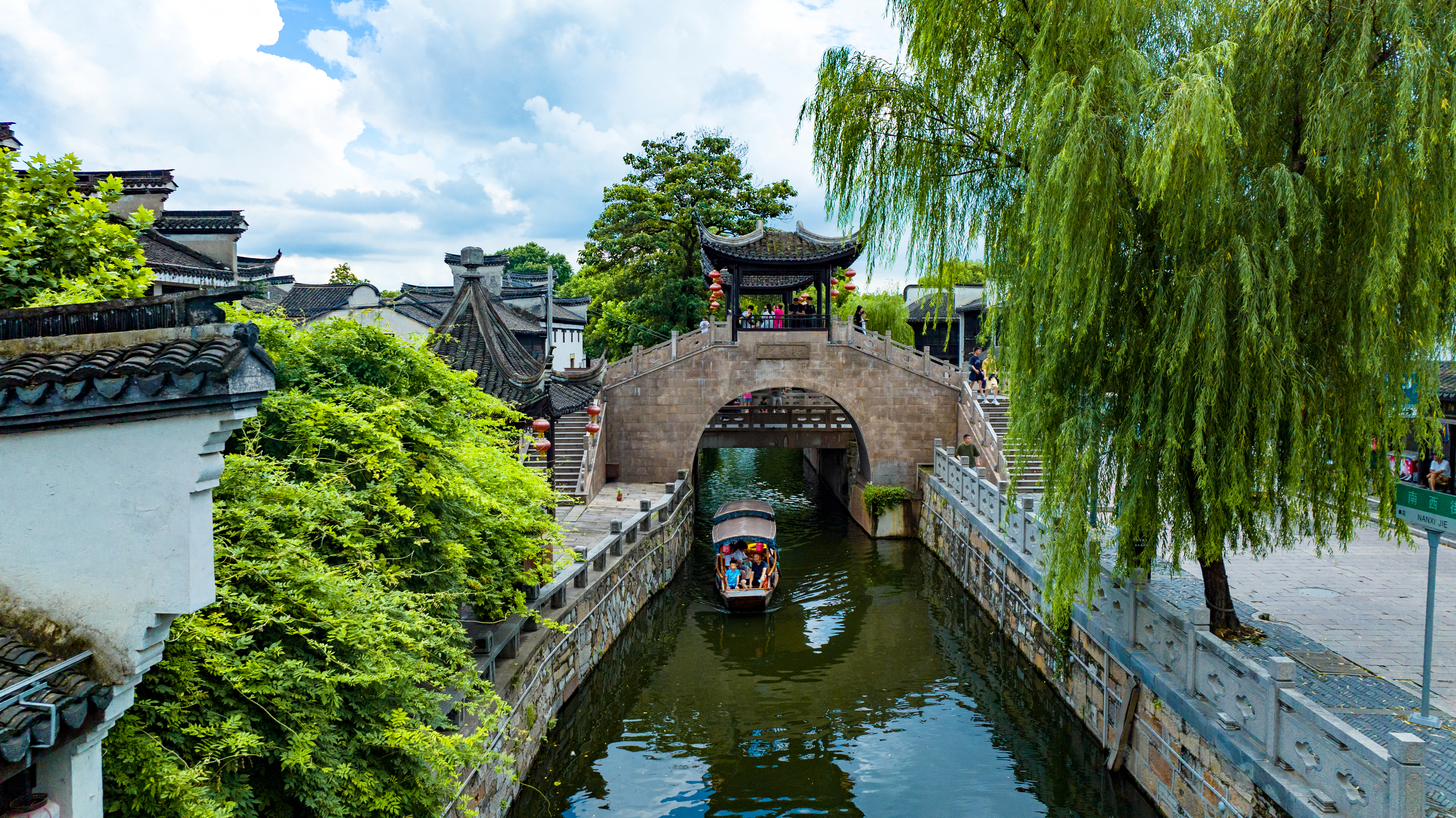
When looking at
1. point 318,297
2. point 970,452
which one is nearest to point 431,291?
point 318,297

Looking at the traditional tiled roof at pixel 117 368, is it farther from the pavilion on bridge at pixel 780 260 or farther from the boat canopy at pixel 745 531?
the pavilion on bridge at pixel 780 260

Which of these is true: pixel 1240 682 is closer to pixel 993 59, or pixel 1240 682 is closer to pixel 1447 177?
pixel 1447 177

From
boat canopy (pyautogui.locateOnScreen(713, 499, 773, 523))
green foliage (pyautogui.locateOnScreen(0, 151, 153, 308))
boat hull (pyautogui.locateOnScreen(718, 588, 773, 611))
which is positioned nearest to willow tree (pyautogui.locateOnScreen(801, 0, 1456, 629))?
green foliage (pyautogui.locateOnScreen(0, 151, 153, 308))

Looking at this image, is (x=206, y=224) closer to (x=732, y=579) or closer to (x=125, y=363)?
(x=732, y=579)

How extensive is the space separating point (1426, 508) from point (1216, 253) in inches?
105

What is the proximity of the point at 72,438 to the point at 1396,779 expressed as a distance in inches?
295

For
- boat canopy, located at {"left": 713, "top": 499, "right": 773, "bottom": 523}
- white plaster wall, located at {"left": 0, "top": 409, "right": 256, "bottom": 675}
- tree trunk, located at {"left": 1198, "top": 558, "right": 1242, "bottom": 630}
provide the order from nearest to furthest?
white plaster wall, located at {"left": 0, "top": 409, "right": 256, "bottom": 675}
tree trunk, located at {"left": 1198, "top": 558, "right": 1242, "bottom": 630}
boat canopy, located at {"left": 713, "top": 499, "right": 773, "bottom": 523}

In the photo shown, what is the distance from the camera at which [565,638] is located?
11164mm

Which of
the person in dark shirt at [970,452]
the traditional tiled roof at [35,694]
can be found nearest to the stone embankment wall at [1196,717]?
the person in dark shirt at [970,452]

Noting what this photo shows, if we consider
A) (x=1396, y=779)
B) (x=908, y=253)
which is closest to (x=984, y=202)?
(x=908, y=253)

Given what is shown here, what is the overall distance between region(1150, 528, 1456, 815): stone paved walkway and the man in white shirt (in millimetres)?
2489

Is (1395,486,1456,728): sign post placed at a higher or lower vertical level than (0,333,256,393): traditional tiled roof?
lower

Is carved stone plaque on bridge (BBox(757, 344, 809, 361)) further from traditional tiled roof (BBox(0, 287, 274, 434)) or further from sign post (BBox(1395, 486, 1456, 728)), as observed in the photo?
traditional tiled roof (BBox(0, 287, 274, 434))

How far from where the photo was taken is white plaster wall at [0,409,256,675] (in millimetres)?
3688
